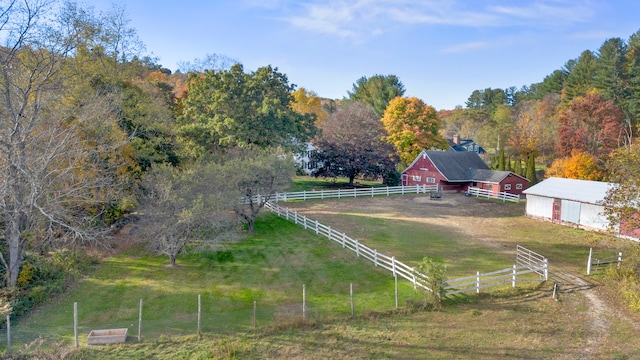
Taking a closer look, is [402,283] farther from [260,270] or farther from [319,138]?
[319,138]

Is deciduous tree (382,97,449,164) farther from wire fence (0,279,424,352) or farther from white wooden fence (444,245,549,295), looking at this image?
wire fence (0,279,424,352)

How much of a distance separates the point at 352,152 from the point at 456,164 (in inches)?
441

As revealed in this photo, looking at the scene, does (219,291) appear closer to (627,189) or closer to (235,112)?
(627,189)

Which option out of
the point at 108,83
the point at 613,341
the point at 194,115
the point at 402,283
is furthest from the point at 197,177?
the point at 613,341

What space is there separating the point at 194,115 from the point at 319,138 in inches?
603

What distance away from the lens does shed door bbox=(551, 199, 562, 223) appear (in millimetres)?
28734

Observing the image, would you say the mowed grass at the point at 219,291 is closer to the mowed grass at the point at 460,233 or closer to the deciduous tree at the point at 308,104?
the mowed grass at the point at 460,233

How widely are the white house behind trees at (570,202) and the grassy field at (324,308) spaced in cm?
239

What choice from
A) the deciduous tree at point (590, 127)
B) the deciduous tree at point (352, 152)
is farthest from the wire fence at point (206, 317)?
the deciduous tree at point (590, 127)

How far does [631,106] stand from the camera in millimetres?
47719

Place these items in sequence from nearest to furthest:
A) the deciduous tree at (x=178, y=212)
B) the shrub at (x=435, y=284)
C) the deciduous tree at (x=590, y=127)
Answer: the shrub at (x=435, y=284) < the deciduous tree at (x=178, y=212) < the deciduous tree at (x=590, y=127)

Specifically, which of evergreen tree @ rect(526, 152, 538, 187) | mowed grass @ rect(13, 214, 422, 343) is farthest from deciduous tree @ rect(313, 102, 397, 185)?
mowed grass @ rect(13, 214, 422, 343)

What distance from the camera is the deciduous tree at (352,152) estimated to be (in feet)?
143

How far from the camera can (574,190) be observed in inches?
1125
